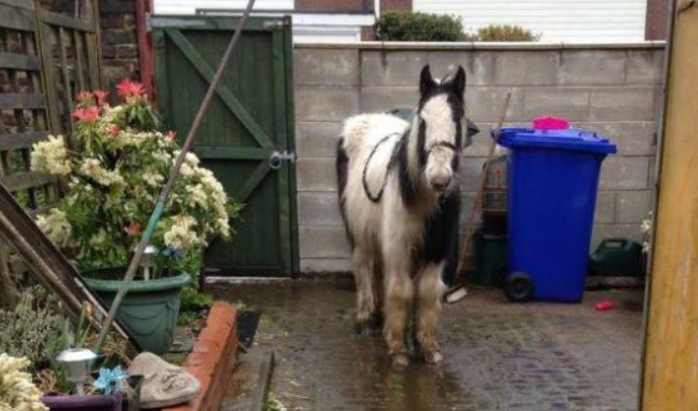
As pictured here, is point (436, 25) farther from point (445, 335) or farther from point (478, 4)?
point (445, 335)

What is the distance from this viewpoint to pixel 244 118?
5.96 m

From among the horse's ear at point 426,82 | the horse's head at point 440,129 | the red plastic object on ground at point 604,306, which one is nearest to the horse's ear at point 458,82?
the horse's head at point 440,129

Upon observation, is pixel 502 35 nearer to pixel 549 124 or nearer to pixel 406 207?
pixel 549 124

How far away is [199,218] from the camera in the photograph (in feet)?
12.0

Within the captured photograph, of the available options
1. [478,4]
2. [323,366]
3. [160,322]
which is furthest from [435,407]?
[478,4]

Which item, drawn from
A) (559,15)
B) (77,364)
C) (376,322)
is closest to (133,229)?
(77,364)

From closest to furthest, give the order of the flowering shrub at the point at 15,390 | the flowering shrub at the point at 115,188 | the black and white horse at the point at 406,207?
the flowering shrub at the point at 15,390
the flowering shrub at the point at 115,188
the black and white horse at the point at 406,207

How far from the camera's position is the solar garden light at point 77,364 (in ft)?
7.59

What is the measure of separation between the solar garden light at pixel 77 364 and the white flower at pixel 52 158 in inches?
44.4

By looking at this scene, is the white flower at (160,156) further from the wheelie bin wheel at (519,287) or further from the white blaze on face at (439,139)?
the wheelie bin wheel at (519,287)

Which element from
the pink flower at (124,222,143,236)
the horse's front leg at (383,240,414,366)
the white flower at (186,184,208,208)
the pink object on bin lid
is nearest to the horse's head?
the horse's front leg at (383,240,414,366)

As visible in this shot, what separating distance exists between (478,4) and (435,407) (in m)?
12.7

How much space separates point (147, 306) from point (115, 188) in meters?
0.64

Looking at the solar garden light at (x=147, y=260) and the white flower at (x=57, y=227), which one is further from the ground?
the white flower at (x=57, y=227)
